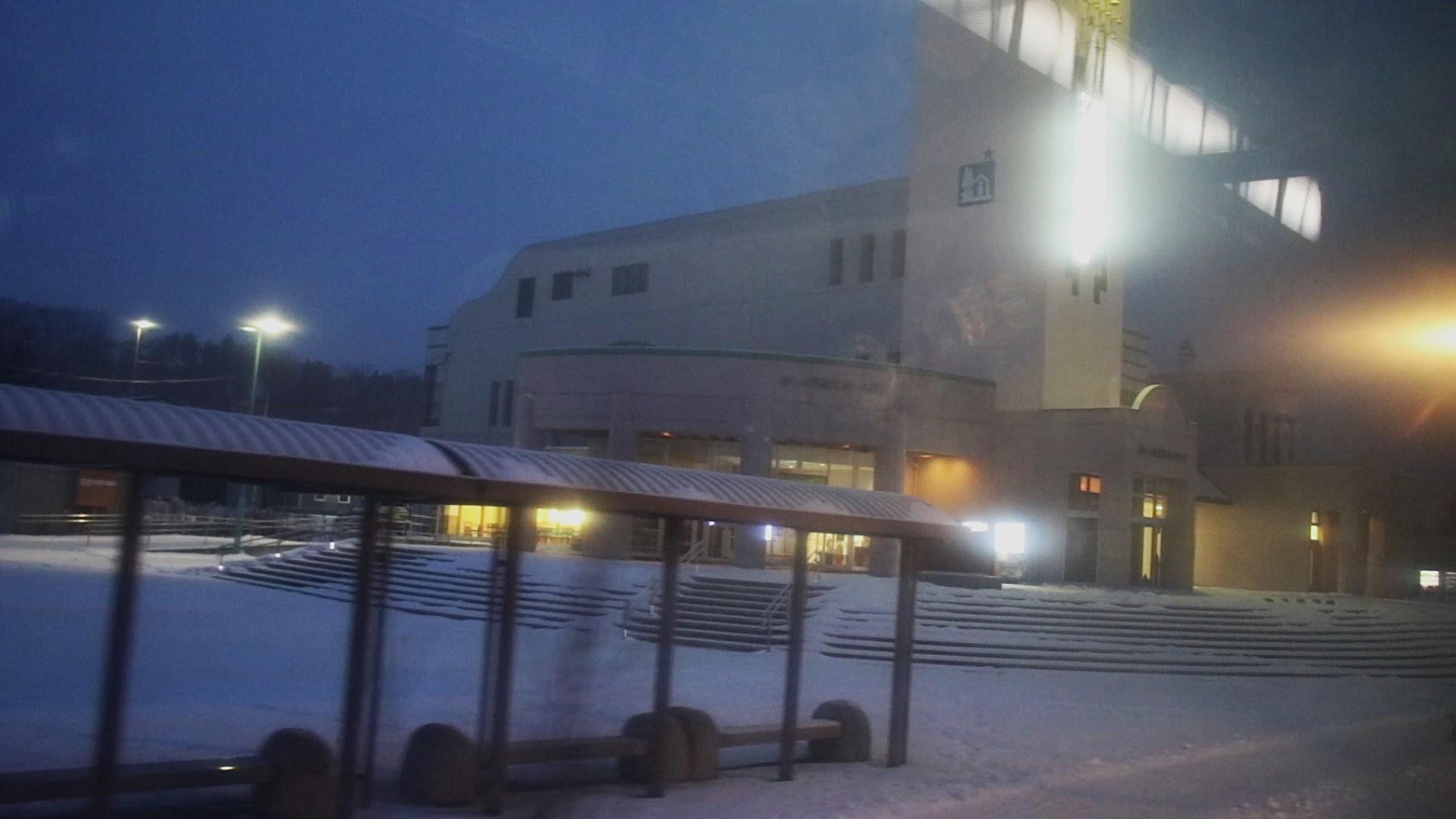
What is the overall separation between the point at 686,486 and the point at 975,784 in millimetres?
4063

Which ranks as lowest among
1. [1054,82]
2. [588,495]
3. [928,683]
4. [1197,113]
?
[928,683]

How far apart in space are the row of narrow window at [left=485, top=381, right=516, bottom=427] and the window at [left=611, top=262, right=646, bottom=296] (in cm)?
643

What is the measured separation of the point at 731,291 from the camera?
51.1m

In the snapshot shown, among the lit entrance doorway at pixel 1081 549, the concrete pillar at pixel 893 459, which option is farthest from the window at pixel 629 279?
the lit entrance doorway at pixel 1081 549

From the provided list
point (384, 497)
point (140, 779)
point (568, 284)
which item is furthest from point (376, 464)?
point (568, 284)

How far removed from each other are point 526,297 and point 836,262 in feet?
51.6

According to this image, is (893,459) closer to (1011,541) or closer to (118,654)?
(1011,541)

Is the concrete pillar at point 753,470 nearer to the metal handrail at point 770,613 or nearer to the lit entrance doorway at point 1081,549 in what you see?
the metal handrail at point 770,613

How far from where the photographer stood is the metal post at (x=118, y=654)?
7.30m

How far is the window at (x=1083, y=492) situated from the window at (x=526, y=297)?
2601 cm

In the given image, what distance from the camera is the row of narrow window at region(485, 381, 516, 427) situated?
183 ft

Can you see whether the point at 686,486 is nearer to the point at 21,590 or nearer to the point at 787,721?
the point at 787,721

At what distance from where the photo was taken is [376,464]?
8.43 m

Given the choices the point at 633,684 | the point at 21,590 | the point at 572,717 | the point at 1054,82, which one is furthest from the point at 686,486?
the point at 1054,82
